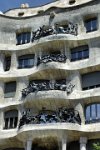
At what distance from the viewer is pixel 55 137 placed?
94.9ft

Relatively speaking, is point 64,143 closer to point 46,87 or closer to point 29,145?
point 29,145

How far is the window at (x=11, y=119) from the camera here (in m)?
32.0

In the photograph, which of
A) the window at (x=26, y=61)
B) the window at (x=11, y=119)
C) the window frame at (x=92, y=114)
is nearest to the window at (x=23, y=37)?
the window at (x=26, y=61)

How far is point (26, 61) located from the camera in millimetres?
35031

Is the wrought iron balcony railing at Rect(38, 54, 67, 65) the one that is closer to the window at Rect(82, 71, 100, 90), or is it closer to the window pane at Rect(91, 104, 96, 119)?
the window at Rect(82, 71, 100, 90)

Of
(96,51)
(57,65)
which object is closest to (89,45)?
(96,51)

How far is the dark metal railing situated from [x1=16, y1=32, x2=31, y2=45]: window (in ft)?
3.11

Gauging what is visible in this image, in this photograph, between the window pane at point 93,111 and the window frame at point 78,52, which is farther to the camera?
the window frame at point 78,52

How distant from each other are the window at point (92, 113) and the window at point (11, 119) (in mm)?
5786

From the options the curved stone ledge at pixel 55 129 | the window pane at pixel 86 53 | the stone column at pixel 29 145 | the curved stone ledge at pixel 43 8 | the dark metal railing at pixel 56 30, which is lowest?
the stone column at pixel 29 145

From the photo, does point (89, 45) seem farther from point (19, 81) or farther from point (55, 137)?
point (55, 137)

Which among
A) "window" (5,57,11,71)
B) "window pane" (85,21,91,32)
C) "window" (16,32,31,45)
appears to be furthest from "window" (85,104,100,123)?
"window" (16,32,31,45)

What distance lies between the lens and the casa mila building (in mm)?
29203

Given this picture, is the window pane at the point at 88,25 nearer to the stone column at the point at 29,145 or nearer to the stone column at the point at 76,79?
the stone column at the point at 76,79
